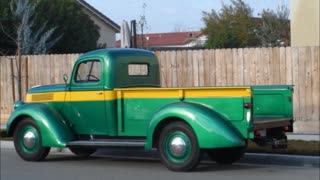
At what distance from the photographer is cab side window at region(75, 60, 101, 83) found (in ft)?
38.3

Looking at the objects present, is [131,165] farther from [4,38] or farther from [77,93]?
[4,38]

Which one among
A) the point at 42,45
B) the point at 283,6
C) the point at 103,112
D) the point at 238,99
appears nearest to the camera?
the point at 238,99

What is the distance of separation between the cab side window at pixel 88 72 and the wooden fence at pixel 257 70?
15.9 ft

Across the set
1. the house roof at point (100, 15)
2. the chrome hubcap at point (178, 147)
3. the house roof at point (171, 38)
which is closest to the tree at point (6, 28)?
the chrome hubcap at point (178, 147)

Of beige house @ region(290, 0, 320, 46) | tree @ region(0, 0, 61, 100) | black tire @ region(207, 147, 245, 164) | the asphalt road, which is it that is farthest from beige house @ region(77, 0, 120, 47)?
black tire @ region(207, 147, 245, 164)

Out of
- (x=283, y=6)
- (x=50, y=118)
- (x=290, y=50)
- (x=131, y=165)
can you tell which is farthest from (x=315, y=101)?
(x=283, y=6)

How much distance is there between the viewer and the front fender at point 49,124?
1171 centimetres

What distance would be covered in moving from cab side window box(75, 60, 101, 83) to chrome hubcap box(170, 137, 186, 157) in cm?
198

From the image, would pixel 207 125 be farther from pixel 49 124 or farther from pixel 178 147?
pixel 49 124

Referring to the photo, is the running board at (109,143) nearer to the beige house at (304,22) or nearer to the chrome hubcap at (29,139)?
the chrome hubcap at (29,139)

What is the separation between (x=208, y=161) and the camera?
39.5 ft

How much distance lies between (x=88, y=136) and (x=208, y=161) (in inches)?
89.2

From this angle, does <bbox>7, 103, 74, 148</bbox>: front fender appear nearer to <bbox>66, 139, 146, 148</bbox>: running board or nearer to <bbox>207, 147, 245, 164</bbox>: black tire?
<bbox>66, 139, 146, 148</bbox>: running board

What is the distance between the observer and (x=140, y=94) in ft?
35.7
